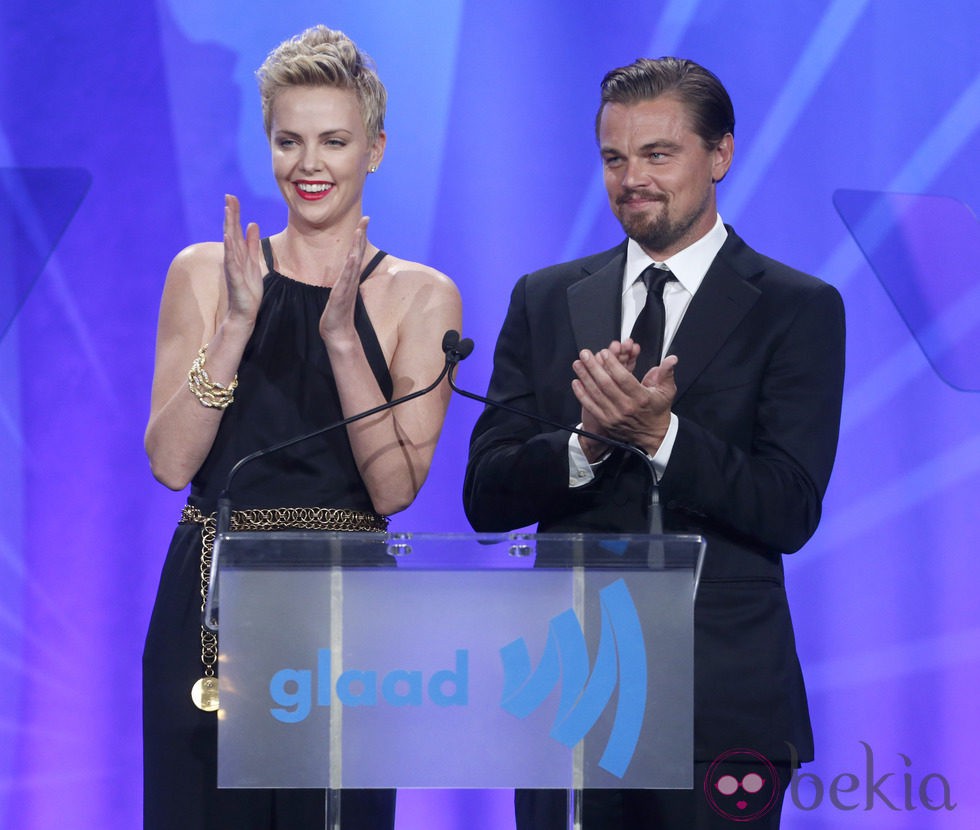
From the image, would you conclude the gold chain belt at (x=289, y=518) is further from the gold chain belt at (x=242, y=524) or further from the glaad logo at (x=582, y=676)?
the glaad logo at (x=582, y=676)

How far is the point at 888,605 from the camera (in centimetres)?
326

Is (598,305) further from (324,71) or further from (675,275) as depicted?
(324,71)

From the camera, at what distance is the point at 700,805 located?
198 centimetres

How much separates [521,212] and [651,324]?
1107 mm

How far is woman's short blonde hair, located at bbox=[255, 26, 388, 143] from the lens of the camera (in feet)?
7.80

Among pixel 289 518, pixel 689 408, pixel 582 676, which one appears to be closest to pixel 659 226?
pixel 689 408

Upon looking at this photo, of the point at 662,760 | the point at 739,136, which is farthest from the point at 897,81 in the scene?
the point at 662,760

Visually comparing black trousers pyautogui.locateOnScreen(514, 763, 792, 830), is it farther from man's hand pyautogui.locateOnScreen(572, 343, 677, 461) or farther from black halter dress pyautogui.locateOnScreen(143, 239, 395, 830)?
man's hand pyautogui.locateOnScreen(572, 343, 677, 461)

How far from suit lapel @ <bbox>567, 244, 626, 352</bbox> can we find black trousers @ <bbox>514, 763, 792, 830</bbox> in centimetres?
67

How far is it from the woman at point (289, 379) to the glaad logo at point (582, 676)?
0.44 m

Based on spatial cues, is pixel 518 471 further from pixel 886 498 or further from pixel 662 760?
pixel 886 498

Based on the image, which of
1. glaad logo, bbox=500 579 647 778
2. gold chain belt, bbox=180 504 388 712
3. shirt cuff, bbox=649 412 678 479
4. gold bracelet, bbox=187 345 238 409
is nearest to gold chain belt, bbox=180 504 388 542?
gold chain belt, bbox=180 504 388 712

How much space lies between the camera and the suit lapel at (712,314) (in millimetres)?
2211

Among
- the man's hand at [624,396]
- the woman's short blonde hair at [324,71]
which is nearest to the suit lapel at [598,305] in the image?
the man's hand at [624,396]
